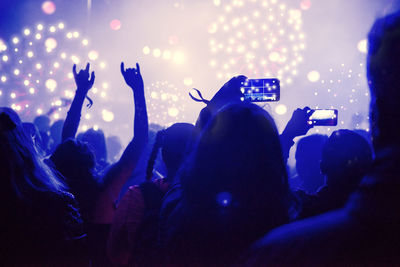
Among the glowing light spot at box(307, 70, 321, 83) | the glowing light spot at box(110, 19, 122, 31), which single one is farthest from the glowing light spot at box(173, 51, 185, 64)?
the glowing light spot at box(307, 70, 321, 83)

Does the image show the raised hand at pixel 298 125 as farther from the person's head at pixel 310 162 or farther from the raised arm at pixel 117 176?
the raised arm at pixel 117 176

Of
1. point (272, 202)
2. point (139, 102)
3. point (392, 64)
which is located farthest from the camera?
point (139, 102)

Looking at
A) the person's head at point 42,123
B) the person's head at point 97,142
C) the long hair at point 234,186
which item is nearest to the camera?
the long hair at point 234,186

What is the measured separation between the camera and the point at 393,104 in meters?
0.43

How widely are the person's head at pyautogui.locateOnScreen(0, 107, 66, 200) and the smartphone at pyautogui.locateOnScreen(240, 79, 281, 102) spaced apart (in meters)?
1.46

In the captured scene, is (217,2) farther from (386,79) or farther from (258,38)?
(386,79)

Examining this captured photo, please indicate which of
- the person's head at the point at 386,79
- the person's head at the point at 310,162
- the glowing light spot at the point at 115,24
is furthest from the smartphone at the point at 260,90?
the glowing light spot at the point at 115,24

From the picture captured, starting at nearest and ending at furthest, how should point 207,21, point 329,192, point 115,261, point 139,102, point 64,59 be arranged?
point 115,261
point 329,192
point 139,102
point 207,21
point 64,59

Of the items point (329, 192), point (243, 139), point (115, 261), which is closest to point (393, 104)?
point (243, 139)

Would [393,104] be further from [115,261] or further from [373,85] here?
[115,261]

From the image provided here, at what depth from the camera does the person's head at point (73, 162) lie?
5.66 ft

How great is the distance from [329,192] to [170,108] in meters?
8.67

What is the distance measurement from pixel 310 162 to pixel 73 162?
186 cm

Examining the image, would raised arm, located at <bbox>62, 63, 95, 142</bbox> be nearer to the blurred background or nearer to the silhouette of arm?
the silhouette of arm
